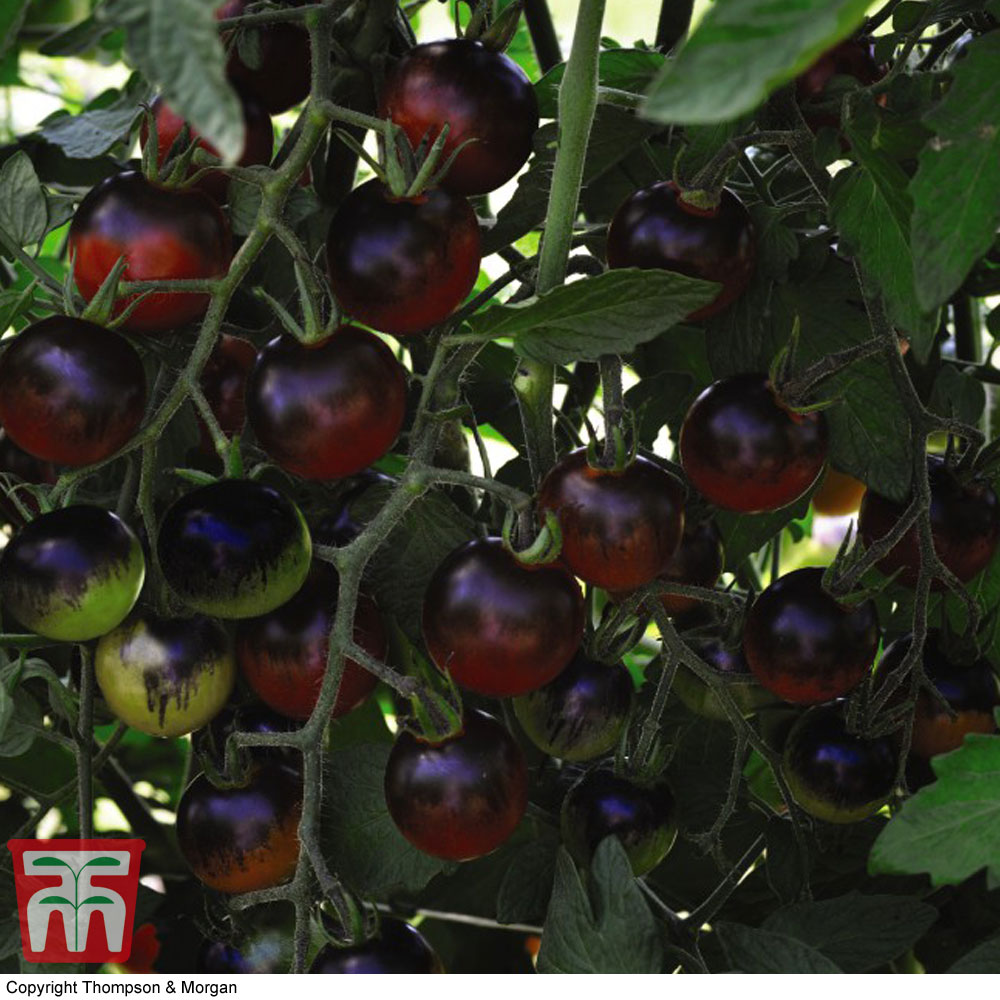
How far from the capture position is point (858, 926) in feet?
1.63

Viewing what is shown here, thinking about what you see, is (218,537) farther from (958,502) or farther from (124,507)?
(958,502)

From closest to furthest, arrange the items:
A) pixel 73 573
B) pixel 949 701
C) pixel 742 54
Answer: pixel 742 54 < pixel 73 573 < pixel 949 701

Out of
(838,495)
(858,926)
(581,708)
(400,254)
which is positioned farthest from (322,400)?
(838,495)

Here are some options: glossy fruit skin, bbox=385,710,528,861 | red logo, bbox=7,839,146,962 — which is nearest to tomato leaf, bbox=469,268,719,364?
glossy fruit skin, bbox=385,710,528,861

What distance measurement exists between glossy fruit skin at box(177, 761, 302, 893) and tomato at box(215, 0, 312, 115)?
26 cm

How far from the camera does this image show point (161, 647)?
1.56 ft

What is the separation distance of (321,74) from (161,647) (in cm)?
20

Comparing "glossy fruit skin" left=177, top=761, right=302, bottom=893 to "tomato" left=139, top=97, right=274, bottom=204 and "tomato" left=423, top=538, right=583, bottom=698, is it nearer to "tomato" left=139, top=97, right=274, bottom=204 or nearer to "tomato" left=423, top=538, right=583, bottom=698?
"tomato" left=423, top=538, right=583, bottom=698

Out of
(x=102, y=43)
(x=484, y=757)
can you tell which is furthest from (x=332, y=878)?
(x=102, y=43)

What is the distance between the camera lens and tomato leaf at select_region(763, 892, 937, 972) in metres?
0.49

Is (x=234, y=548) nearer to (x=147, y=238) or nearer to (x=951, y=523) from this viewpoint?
(x=147, y=238)

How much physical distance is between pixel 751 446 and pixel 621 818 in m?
0.15

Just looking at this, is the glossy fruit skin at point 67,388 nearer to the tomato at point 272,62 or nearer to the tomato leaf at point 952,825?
the tomato at point 272,62

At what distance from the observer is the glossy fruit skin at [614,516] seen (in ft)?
1.44
